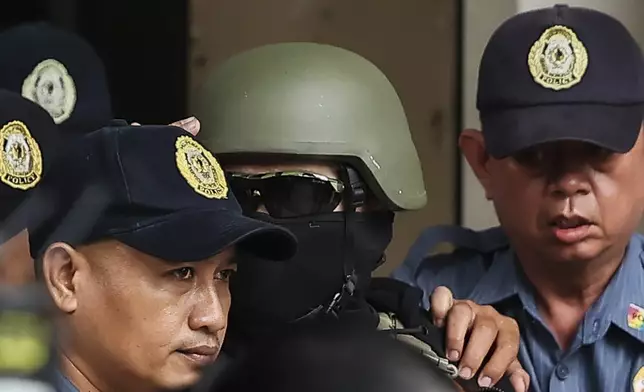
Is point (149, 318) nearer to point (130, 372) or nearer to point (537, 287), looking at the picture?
point (130, 372)

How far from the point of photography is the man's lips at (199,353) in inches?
27.7

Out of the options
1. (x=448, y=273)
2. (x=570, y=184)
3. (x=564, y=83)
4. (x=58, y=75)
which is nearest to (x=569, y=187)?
(x=570, y=184)

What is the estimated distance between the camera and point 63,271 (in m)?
0.68

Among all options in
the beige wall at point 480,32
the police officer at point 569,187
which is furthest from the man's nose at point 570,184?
the beige wall at point 480,32

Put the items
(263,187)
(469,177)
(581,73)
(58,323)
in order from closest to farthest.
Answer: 1. (58,323)
2. (263,187)
3. (581,73)
4. (469,177)

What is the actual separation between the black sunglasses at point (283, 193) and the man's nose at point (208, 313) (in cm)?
17

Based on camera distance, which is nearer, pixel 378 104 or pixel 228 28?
pixel 378 104

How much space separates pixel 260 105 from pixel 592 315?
0.43 metres

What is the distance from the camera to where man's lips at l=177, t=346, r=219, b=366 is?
2.31ft

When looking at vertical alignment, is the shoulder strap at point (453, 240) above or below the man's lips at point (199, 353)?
below

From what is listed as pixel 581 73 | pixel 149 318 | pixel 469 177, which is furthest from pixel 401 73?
pixel 149 318

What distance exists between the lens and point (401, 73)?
1.37 m

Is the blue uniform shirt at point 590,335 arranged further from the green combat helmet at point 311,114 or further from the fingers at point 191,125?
the fingers at point 191,125

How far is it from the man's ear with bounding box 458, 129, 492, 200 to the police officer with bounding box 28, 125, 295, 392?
19.3 inches
